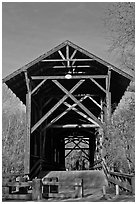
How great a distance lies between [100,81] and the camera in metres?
16.2

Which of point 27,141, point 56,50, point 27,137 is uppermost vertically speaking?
point 56,50

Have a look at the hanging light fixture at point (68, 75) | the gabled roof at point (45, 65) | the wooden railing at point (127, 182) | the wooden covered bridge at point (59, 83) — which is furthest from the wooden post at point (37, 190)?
the hanging light fixture at point (68, 75)

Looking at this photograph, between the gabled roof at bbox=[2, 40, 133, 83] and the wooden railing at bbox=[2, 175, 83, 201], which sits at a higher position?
the gabled roof at bbox=[2, 40, 133, 83]

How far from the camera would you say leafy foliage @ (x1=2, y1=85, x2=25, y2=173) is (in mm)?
17141

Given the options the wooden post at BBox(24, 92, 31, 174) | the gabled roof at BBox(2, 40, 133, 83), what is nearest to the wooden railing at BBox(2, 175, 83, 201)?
the wooden post at BBox(24, 92, 31, 174)

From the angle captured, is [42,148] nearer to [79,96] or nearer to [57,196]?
[79,96]

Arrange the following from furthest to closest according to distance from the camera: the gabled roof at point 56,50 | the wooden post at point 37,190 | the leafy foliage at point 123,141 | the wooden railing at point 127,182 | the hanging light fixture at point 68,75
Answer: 1. the hanging light fixture at point 68,75
2. the gabled roof at point 56,50
3. the leafy foliage at point 123,141
4. the wooden railing at point 127,182
5. the wooden post at point 37,190

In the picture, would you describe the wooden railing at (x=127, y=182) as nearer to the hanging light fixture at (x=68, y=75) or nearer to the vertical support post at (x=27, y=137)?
the vertical support post at (x=27, y=137)

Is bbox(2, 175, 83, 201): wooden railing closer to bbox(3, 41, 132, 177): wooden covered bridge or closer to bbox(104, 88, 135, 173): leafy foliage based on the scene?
bbox(104, 88, 135, 173): leafy foliage

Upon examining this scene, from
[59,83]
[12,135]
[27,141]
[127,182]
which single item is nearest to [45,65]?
[59,83]

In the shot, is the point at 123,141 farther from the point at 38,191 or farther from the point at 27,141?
the point at 27,141

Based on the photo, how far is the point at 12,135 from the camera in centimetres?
2323

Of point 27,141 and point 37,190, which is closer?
point 37,190

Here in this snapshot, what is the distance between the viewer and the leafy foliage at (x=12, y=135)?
675 inches
